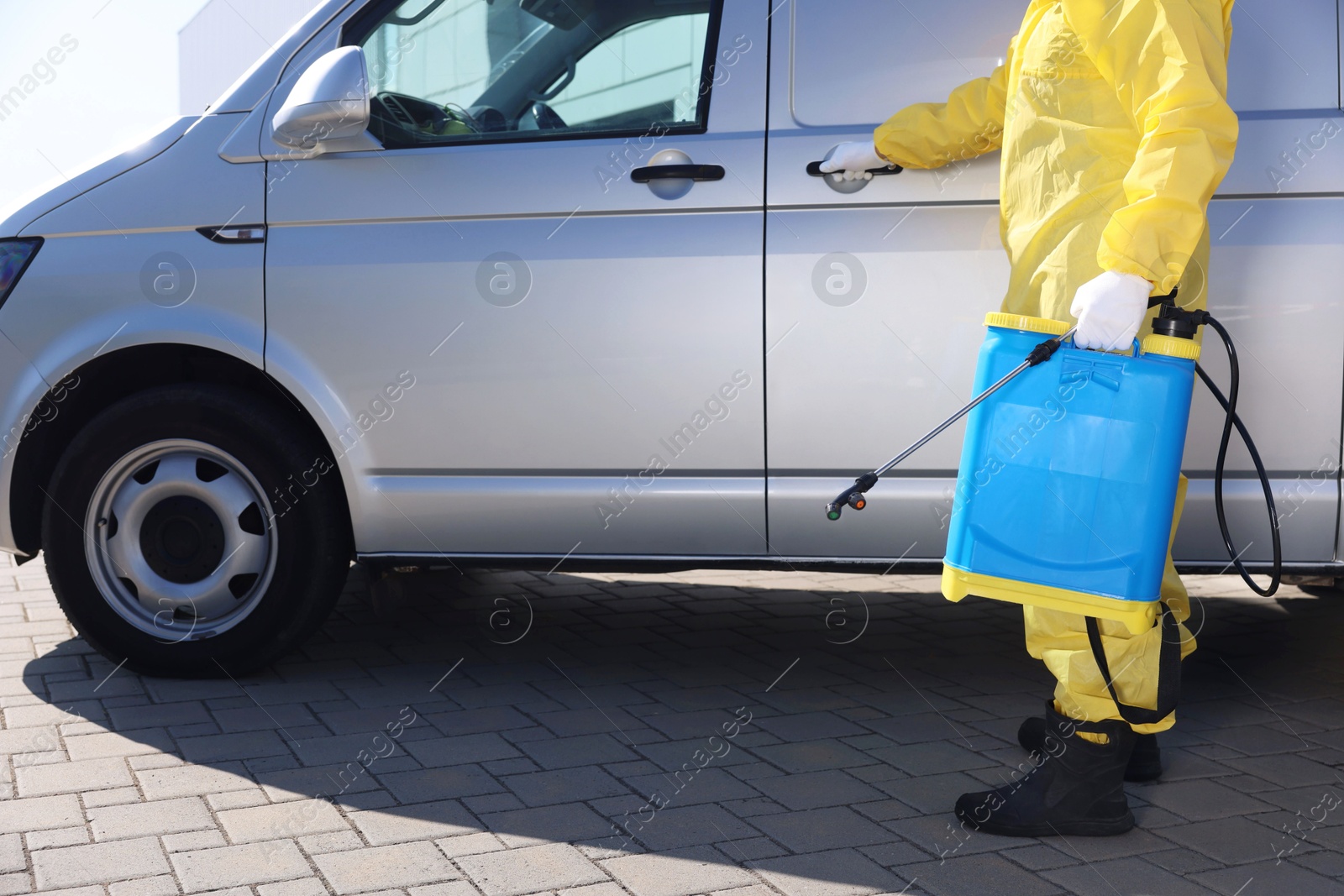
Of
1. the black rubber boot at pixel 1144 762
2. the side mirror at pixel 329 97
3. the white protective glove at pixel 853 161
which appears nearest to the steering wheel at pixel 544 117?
the side mirror at pixel 329 97

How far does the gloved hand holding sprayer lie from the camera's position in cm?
228

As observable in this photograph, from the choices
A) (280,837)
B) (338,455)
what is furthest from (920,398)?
(280,837)

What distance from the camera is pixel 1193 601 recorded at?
4598 mm

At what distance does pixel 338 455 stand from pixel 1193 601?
10.3ft

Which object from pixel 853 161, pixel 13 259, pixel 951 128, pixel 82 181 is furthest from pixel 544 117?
pixel 13 259

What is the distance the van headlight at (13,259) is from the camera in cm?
332

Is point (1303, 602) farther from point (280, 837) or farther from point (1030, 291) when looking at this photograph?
point (280, 837)

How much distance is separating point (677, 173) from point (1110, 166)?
1079 mm

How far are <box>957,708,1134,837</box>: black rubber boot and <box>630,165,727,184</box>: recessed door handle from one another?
1525mm

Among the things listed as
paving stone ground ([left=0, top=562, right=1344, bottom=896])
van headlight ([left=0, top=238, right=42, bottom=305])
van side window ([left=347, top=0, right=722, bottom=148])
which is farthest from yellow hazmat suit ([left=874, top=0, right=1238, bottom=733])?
van headlight ([left=0, top=238, right=42, bottom=305])

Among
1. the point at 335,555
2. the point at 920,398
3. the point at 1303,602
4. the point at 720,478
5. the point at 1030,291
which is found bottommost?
the point at 1303,602

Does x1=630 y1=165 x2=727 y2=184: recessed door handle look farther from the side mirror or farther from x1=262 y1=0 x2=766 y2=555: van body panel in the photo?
the side mirror

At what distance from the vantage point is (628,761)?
2949 millimetres

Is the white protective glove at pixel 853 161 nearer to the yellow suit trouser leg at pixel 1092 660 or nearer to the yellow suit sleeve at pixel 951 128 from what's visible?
the yellow suit sleeve at pixel 951 128
